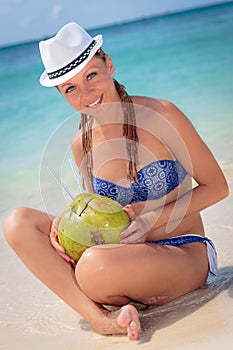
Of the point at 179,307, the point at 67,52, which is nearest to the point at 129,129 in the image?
the point at 67,52

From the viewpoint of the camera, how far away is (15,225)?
3129 mm

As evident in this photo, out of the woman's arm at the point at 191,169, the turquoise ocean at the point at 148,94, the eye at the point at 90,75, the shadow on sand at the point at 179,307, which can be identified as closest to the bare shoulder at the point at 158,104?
the woman's arm at the point at 191,169

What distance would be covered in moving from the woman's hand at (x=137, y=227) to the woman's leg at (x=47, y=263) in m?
0.29

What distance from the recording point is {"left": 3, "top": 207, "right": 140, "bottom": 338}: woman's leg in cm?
294

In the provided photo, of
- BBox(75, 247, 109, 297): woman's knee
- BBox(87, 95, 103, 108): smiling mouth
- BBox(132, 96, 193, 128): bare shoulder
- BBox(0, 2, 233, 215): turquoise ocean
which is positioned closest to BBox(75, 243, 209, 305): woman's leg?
A: BBox(75, 247, 109, 297): woman's knee

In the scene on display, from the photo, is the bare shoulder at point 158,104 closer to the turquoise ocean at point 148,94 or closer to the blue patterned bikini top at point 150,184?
the blue patterned bikini top at point 150,184

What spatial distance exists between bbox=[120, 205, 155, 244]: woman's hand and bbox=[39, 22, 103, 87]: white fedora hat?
0.59 meters

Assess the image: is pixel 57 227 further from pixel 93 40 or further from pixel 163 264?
pixel 93 40

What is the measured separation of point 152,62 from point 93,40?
41.4 feet

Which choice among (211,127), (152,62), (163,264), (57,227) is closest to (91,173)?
(57,227)

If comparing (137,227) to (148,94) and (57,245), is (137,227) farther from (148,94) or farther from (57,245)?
(148,94)

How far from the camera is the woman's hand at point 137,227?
9.62 feet

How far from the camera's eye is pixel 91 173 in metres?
3.27

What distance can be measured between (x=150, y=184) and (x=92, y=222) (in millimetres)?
332
